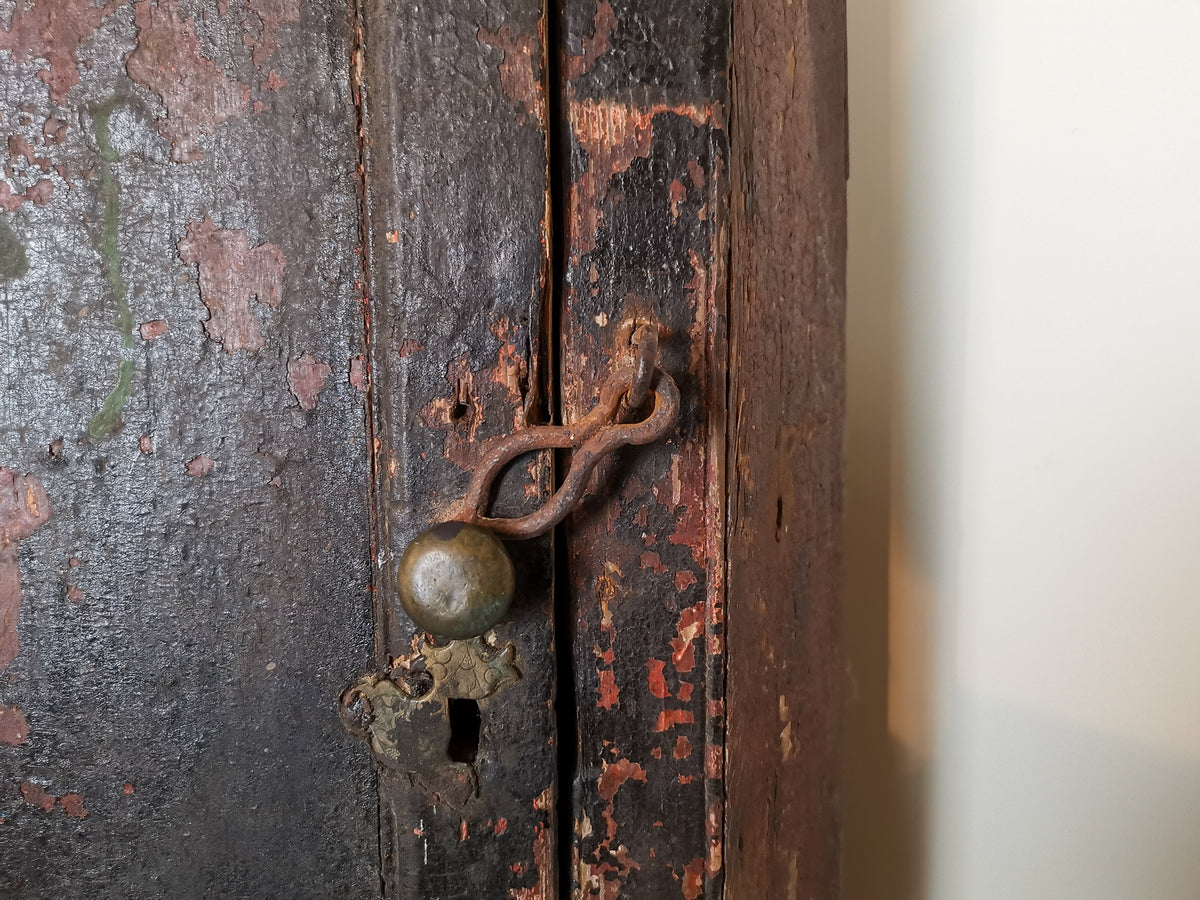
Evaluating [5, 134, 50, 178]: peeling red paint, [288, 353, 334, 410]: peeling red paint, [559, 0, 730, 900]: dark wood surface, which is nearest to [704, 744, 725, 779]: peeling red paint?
[559, 0, 730, 900]: dark wood surface

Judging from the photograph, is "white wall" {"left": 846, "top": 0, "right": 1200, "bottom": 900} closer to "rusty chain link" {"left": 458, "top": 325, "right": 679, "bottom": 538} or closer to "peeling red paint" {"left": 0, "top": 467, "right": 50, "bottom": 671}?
"rusty chain link" {"left": 458, "top": 325, "right": 679, "bottom": 538}

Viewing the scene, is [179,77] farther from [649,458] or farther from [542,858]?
[542,858]

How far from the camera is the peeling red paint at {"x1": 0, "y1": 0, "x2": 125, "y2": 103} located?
47 cm

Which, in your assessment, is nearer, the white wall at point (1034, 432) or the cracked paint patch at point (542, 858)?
the cracked paint patch at point (542, 858)

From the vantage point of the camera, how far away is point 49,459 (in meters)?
0.49

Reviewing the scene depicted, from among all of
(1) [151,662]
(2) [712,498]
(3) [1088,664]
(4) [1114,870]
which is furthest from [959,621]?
(1) [151,662]

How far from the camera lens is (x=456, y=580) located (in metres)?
0.43

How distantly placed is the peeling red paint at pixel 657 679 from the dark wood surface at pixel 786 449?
0.04 metres

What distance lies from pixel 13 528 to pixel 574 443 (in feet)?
1.16

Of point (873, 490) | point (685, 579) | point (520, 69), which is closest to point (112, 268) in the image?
point (520, 69)

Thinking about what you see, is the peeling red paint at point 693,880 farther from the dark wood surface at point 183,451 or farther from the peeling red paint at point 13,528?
the peeling red paint at point 13,528

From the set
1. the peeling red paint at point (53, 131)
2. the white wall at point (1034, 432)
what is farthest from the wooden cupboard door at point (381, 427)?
the white wall at point (1034, 432)

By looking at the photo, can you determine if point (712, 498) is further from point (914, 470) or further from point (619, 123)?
point (914, 470)

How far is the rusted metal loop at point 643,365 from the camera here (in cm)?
43
